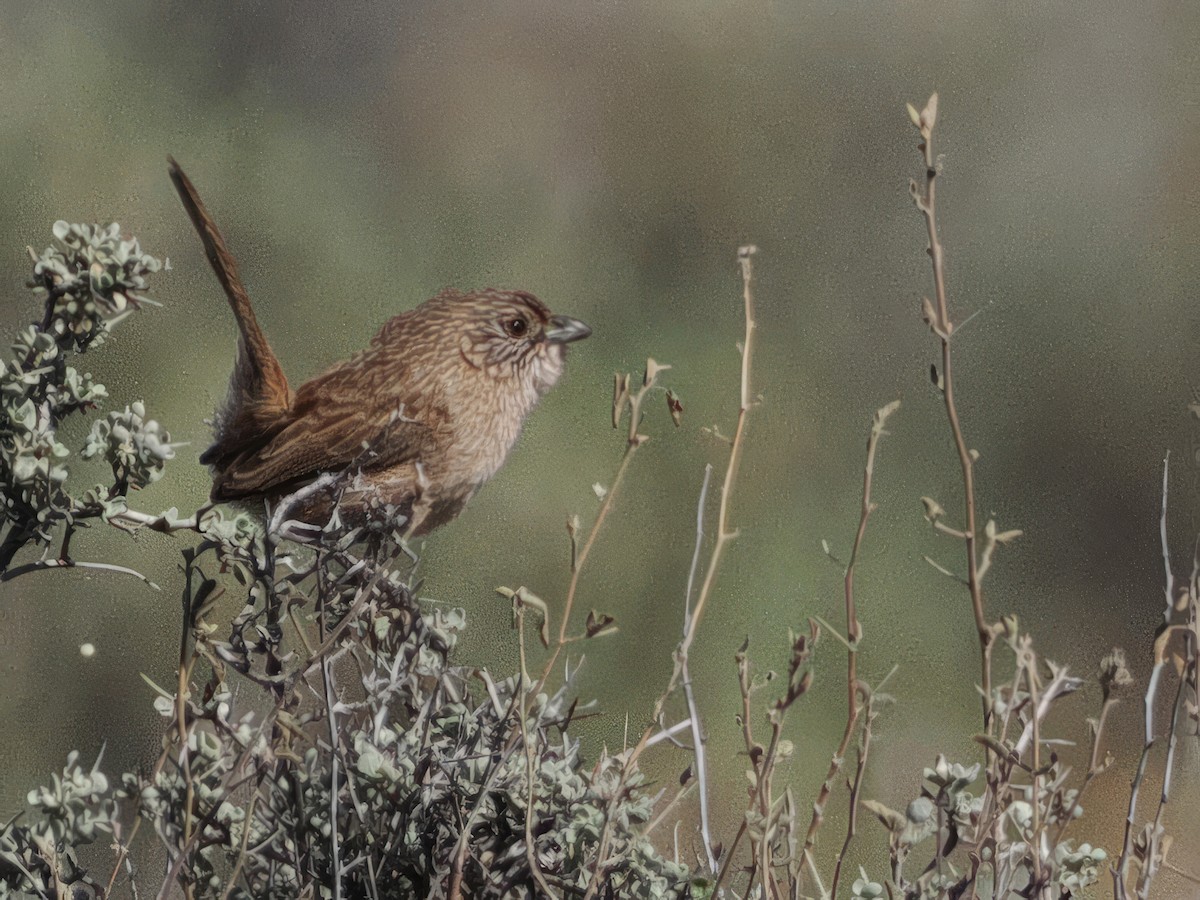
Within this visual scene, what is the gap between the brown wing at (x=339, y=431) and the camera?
1.82m

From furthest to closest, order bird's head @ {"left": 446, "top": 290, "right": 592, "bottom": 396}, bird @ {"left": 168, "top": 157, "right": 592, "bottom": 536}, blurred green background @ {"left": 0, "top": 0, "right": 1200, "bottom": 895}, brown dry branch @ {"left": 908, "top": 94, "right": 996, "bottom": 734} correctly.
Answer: blurred green background @ {"left": 0, "top": 0, "right": 1200, "bottom": 895}, bird's head @ {"left": 446, "top": 290, "right": 592, "bottom": 396}, bird @ {"left": 168, "top": 157, "right": 592, "bottom": 536}, brown dry branch @ {"left": 908, "top": 94, "right": 996, "bottom": 734}

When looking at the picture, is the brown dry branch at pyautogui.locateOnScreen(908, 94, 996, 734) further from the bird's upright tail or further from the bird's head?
the bird's upright tail

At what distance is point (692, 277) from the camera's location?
2.70 metres

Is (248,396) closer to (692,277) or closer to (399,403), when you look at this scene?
(399,403)

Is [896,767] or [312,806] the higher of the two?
[896,767]

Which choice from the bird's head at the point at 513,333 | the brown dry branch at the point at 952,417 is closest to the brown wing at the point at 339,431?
the bird's head at the point at 513,333

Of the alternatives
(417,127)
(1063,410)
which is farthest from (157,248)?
(1063,410)

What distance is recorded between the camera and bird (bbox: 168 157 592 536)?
179cm

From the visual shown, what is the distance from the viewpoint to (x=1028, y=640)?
3.36 ft

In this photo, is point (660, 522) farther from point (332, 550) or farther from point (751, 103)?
point (332, 550)

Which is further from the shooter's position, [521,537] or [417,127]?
[417,127]

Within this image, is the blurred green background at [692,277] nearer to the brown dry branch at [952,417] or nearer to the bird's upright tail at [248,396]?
the bird's upright tail at [248,396]

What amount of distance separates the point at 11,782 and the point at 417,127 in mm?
1426

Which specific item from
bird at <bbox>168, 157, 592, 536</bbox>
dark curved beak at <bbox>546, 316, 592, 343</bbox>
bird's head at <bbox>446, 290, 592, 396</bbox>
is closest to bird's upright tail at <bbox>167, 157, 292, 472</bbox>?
bird at <bbox>168, 157, 592, 536</bbox>
